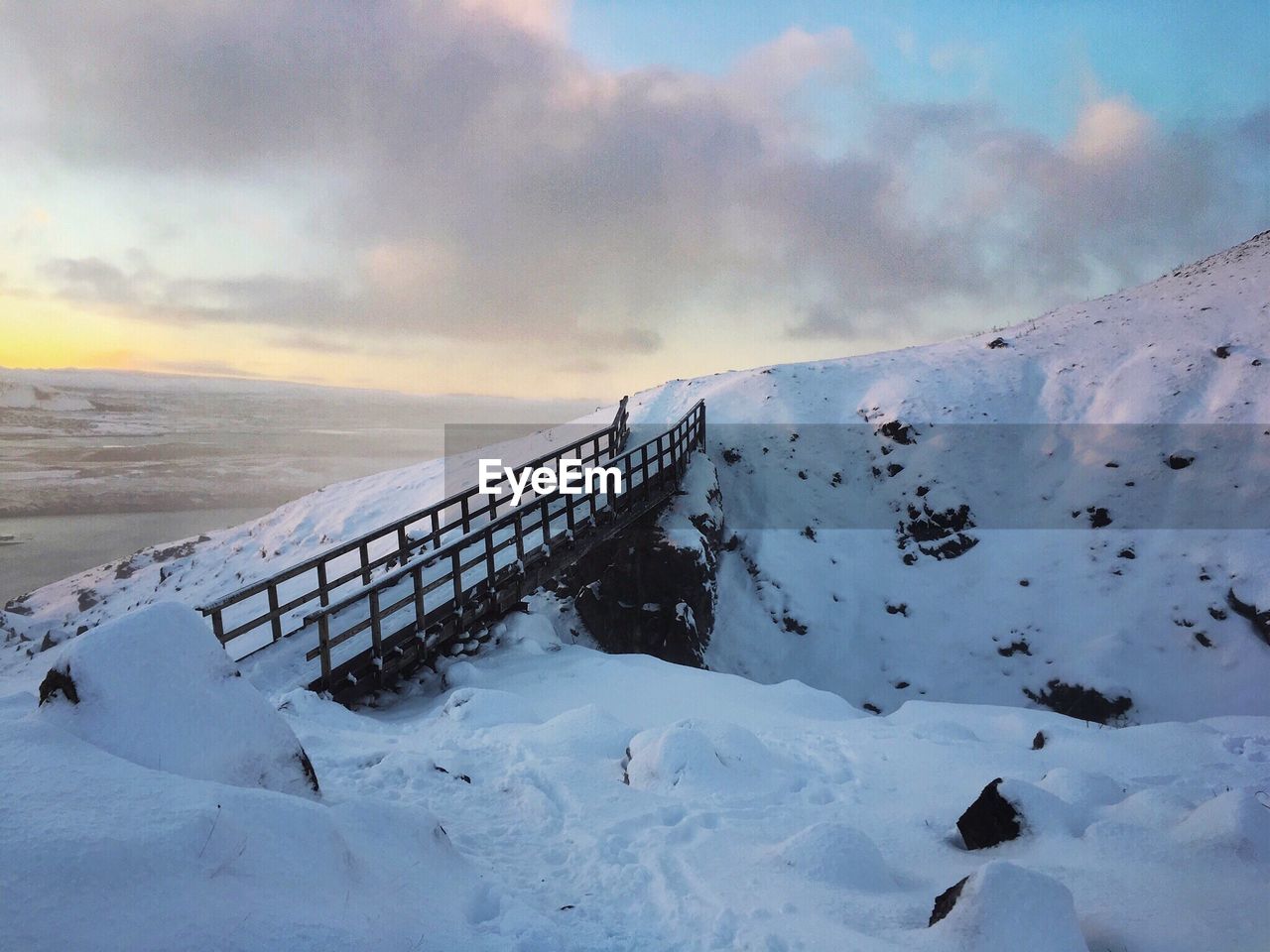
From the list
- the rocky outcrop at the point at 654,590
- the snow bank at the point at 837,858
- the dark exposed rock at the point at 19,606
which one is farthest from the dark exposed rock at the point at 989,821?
the dark exposed rock at the point at 19,606

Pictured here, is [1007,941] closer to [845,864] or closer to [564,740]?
[845,864]

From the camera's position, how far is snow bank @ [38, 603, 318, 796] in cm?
328

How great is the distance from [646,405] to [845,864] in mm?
18202

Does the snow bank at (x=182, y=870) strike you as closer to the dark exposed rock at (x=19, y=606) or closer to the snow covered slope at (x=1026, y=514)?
the snow covered slope at (x=1026, y=514)

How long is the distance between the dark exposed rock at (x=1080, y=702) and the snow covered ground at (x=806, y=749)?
18cm

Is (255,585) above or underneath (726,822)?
above

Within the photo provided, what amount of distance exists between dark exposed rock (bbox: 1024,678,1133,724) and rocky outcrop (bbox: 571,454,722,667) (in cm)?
705

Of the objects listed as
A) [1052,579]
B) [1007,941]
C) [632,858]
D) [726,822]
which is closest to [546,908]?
[632,858]

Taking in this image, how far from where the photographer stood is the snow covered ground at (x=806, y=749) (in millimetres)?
2752

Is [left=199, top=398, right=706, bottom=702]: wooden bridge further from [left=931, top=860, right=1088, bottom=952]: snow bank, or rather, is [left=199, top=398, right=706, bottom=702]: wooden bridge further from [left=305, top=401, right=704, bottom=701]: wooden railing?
[left=931, top=860, right=1088, bottom=952]: snow bank

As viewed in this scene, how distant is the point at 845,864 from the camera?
162 inches

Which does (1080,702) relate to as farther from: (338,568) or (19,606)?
(19,606)

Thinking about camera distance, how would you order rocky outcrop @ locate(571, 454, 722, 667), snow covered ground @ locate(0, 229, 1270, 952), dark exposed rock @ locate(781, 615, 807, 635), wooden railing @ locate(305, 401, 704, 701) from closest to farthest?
snow covered ground @ locate(0, 229, 1270, 952) → wooden railing @ locate(305, 401, 704, 701) → rocky outcrop @ locate(571, 454, 722, 667) → dark exposed rock @ locate(781, 615, 807, 635)

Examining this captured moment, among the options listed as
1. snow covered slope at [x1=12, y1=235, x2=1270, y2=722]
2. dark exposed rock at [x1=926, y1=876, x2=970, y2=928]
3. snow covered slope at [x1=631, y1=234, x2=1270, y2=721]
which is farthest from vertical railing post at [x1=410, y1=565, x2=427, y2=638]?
dark exposed rock at [x1=926, y1=876, x2=970, y2=928]
